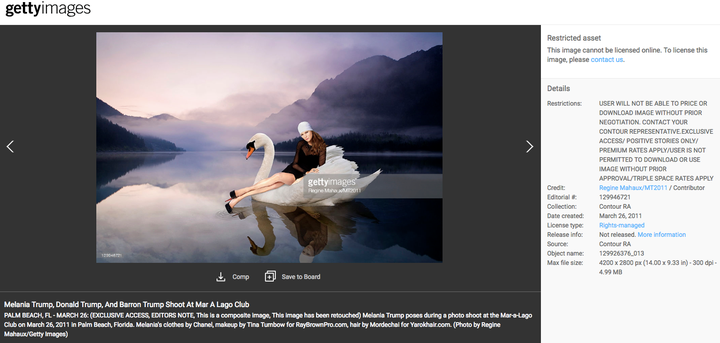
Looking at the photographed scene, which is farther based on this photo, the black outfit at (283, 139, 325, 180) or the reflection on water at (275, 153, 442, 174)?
the reflection on water at (275, 153, 442, 174)

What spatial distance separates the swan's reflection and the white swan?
5.3 inches

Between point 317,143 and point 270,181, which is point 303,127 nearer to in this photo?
point 317,143

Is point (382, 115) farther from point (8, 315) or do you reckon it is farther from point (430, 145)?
point (8, 315)

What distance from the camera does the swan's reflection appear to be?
13.6 feet

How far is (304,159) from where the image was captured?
16.6 ft

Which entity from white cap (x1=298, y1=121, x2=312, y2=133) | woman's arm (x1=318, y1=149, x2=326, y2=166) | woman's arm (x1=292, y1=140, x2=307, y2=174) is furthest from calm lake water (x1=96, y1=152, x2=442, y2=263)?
white cap (x1=298, y1=121, x2=312, y2=133)

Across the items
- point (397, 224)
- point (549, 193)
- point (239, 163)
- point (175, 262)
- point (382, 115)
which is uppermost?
point (382, 115)

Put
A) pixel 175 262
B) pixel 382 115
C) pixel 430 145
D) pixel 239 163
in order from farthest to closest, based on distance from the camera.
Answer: pixel 239 163 → pixel 382 115 → pixel 430 145 → pixel 175 262

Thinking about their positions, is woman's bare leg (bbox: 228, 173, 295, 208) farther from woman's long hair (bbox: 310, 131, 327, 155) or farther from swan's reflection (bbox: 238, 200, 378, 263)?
woman's long hair (bbox: 310, 131, 327, 155)

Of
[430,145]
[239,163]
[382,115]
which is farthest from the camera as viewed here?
[239,163]

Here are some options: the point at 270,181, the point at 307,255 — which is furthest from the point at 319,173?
the point at 307,255

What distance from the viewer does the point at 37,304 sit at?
359 centimetres

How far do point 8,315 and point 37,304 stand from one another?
0.41 m

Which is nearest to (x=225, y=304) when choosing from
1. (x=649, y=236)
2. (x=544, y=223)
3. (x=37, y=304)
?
(x=37, y=304)
